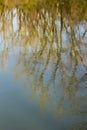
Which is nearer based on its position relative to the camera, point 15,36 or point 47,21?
point 15,36

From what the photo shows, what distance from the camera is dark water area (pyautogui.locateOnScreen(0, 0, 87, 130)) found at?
5340 mm

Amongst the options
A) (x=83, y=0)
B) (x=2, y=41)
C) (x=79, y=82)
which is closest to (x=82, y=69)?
(x=79, y=82)

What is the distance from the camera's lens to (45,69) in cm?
775

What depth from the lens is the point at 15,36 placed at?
443 inches

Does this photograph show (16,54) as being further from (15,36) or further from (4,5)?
(4,5)

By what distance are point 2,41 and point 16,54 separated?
1.57 m

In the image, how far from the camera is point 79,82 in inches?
270

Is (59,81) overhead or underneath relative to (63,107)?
overhead

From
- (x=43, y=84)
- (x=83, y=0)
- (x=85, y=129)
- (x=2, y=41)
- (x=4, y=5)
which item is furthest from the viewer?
(x=4, y=5)

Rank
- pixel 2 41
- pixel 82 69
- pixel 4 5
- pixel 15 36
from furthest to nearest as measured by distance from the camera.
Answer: pixel 4 5
pixel 15 36
pixel 2 41
pixel 82 69

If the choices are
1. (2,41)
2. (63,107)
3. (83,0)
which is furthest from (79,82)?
(83,0)

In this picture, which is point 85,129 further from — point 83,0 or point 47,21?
point 83,0

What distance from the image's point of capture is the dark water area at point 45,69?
5.34 metres

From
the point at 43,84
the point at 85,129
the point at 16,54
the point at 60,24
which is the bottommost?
the point at 85,129
